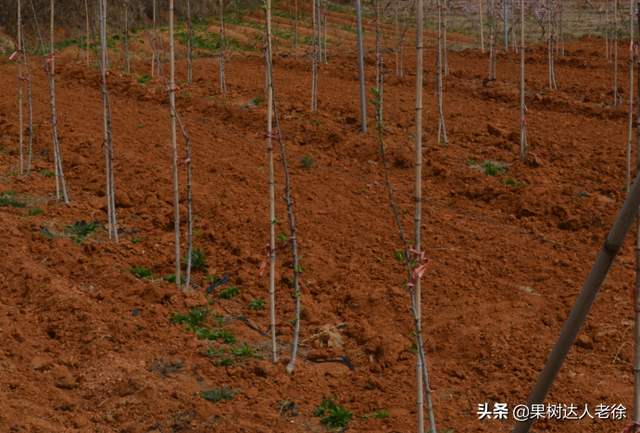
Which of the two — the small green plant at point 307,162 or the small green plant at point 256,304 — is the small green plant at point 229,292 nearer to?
the small green plant at point 256,304

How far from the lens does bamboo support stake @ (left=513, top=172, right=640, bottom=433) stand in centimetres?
156

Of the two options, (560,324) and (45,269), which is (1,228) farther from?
(560,324)

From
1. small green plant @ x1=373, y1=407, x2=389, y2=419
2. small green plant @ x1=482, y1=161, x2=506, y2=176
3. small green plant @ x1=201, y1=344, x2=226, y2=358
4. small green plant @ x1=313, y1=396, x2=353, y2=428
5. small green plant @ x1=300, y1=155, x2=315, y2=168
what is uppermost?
small green plant @ x1=300, y1=155, x2=315, y2=168

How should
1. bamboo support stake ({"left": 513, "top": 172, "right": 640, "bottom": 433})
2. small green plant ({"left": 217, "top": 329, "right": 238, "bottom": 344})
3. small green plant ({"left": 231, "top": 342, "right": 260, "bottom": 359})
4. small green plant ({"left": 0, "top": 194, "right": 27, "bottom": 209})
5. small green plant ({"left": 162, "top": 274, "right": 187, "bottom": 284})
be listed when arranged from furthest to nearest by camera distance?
small green plant ({"left": 0, "top": 194, "right": 27, "bottom": 209}) < small green plant ({"left": 162, "top": 274, "right": 187, "bottom": 284}) < small green plant ({"left": 217, "top": 329, "right": 238, "bottom": 344}) < small green plant ({"left": 231, "top": 342, "right": 260, "bottom": 359}) < bamboo support stake ({"left": 513, "top": 172, "right": 640, "bottom": 433})

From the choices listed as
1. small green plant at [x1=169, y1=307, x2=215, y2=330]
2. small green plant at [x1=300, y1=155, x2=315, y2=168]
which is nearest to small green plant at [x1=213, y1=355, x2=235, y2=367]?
small green plant at [x1=169, y1=307, x2=215, y2=330]

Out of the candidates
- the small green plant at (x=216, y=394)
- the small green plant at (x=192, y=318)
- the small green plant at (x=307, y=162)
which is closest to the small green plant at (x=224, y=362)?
the small green plant at (x=216, y=394)

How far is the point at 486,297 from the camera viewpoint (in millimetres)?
4715

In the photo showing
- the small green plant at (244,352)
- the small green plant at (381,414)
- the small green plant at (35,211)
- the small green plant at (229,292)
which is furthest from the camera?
the small green plant at (35,211)

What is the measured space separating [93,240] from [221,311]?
1.66 meters

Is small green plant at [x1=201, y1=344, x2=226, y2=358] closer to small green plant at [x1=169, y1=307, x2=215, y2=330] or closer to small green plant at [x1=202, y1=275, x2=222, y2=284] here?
small green plant at [x1=169, y1=307, x2=215, y2=330]

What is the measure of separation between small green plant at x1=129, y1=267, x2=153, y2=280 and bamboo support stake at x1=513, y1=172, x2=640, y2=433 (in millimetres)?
3723

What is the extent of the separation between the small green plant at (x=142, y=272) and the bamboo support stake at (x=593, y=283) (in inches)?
147

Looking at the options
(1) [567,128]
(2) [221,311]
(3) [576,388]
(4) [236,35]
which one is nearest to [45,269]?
(2) [221,311]

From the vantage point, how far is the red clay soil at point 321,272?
352 centimetres
